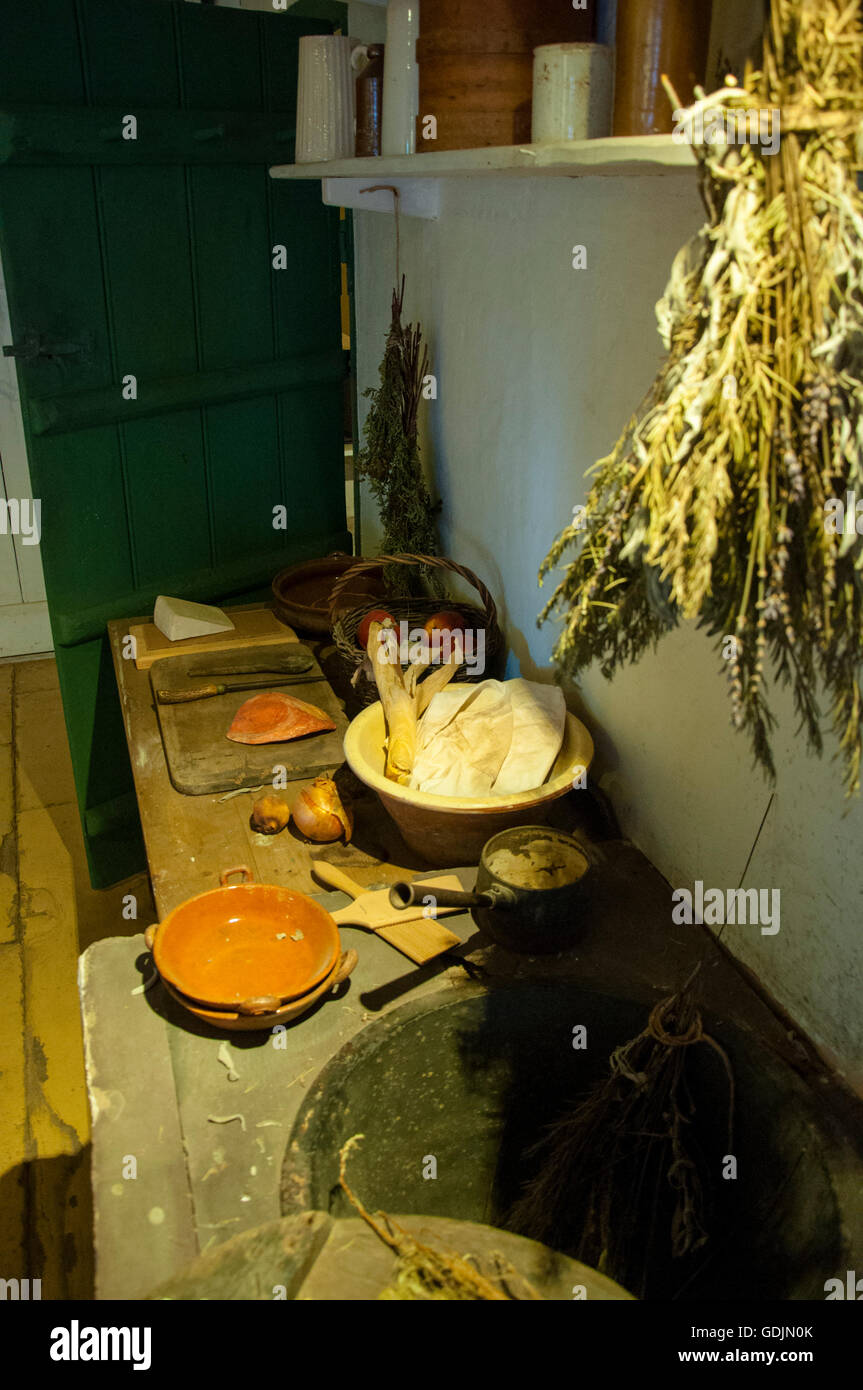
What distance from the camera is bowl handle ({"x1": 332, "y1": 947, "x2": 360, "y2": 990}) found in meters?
1.44

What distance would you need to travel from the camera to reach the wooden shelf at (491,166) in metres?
0.96

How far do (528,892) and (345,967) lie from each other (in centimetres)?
28

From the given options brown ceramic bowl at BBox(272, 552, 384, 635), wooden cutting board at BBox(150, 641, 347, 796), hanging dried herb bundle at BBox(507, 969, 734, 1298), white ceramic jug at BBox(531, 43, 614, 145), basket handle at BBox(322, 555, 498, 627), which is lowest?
hanging dried herb bundle at BBox(507, 969, 734, 1298)

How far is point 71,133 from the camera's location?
2328mm

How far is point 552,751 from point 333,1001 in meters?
0.53

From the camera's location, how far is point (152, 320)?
2.63 meters

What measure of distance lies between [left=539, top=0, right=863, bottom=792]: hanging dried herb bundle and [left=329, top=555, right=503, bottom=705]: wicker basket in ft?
4.11

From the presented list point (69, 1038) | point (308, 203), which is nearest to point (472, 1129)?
point (69, 1038)

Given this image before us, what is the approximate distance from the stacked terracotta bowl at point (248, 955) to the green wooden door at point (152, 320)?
54.7 inches
